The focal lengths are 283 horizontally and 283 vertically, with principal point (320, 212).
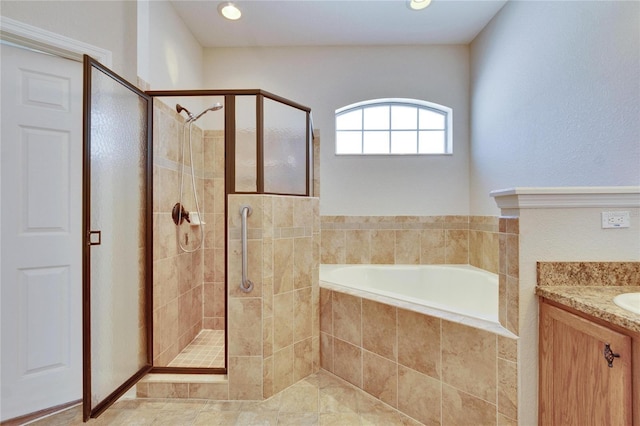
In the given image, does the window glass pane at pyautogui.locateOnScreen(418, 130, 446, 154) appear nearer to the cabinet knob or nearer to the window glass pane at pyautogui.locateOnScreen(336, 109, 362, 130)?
the window glass pane at pyautogui.locateOnScreen(336, 109, 362, 130)

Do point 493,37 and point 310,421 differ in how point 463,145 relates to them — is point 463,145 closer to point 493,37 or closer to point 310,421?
point 493,37

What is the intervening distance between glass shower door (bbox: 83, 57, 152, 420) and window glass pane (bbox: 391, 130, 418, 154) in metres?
2.15

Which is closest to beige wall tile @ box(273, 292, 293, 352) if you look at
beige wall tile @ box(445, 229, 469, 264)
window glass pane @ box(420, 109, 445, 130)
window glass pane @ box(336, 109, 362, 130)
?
beige wall tile @ box(445, 229, 469, 264)

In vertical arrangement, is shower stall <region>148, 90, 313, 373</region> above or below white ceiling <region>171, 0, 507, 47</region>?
below

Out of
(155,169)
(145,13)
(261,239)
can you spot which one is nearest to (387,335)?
(261,239)

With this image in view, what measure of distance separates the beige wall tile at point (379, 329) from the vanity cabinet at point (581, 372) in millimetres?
656

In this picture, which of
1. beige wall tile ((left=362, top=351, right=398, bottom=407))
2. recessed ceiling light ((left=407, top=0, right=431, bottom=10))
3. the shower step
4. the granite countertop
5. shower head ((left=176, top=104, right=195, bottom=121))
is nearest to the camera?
the granite countertop

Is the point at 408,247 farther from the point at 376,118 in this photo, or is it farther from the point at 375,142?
the point at 376,118

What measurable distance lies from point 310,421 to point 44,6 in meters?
2.65

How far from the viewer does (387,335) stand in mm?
1620

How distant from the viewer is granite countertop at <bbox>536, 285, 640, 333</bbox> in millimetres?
869

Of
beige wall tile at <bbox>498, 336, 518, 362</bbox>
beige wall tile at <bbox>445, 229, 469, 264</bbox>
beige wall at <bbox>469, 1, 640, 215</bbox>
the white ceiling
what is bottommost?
beige wall tile at <bbox>498, 336, 518, 362</bbox>

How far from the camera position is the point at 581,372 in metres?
1.03

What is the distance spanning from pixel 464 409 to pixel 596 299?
75cm
